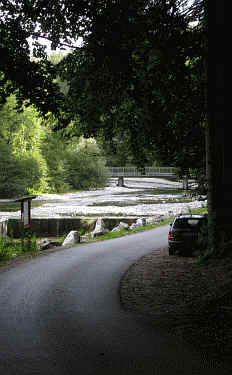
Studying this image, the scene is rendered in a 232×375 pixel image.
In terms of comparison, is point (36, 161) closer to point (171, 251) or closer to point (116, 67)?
point (171, 251)

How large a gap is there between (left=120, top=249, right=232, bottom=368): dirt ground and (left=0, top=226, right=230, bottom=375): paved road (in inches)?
14.4

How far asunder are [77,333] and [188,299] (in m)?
3.26

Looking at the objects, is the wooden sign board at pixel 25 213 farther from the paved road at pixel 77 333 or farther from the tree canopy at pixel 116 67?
the paved road at pixel 77 333

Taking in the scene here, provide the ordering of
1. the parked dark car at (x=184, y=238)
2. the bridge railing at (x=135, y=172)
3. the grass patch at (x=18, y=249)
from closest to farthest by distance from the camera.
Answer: the parked dark car at (x=184, y=238), the grass patch at (x=18, y=249), the bridge railing at (x=135, y=172)

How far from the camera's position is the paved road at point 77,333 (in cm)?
591

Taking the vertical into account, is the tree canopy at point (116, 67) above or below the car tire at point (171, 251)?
above

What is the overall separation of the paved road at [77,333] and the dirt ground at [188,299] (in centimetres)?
36

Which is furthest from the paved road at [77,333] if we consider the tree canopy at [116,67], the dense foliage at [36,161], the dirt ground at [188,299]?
the dense foliage at [36,161]

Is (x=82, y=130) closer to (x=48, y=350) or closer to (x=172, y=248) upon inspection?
(x=172, y=248)

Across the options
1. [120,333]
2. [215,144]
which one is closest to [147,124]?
[215,144]

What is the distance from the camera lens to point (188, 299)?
31.6ft

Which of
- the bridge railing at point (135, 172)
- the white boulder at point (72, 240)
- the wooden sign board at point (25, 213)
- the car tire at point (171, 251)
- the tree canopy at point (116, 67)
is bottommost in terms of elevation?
the white boulder at point (72, 240)

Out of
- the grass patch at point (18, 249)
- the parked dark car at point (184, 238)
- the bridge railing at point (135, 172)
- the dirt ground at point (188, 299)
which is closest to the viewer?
the dirt ground at point (188, 299)

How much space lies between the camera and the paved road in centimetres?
591
